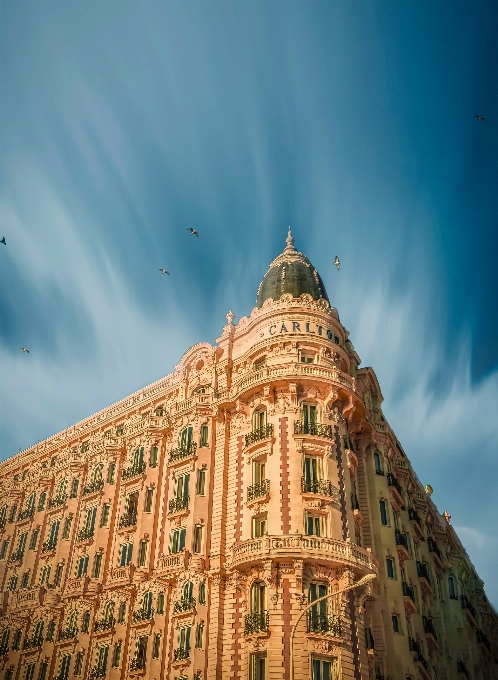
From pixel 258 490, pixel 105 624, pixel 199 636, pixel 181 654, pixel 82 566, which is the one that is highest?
pixel 258 490

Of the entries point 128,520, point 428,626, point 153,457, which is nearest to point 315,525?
point 128,520

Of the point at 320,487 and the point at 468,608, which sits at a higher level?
the point at 320,487

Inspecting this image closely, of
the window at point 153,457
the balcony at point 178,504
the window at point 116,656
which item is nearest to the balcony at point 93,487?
the window at point 153,457

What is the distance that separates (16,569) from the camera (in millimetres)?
61125

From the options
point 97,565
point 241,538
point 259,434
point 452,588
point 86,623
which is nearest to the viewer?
point 241,538

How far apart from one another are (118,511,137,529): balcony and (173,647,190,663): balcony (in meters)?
12.4

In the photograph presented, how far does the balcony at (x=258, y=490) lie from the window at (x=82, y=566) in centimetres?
1818

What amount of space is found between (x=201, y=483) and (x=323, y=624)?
47.5ft

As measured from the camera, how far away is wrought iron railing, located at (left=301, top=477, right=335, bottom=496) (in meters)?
43.3

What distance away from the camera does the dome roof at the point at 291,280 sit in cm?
5700

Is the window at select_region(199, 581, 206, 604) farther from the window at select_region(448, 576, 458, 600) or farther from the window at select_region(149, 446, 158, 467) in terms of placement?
the window at select_region(448, 576, 458, 600)

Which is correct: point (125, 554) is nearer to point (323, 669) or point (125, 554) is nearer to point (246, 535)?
point (246, 535)

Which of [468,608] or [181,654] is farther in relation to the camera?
[468,608]

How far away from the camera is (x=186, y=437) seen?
5241cm
